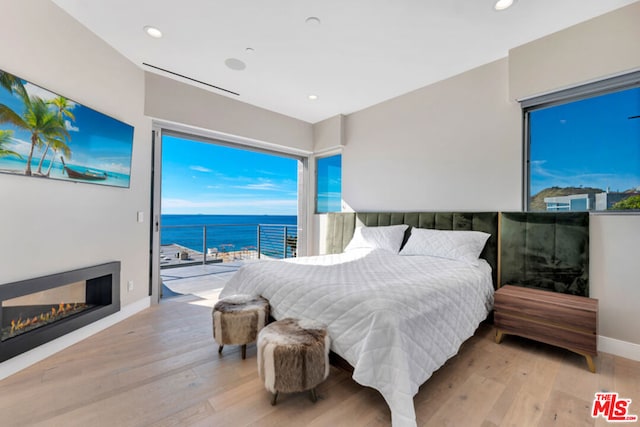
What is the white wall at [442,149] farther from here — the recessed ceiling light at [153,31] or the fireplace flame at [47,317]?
→ the fireplace flame at [47,317]

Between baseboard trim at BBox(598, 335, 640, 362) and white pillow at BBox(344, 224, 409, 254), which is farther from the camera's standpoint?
white pillow at BBox(344, 224, 409, 254)

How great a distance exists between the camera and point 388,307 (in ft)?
5.08

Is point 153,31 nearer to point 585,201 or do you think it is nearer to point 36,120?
point 36,120

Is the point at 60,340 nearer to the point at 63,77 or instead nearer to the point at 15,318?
the point at 15,318

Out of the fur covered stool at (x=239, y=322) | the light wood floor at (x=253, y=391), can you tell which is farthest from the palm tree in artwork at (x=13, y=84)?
the fur covered stool at (x=239, y=322)

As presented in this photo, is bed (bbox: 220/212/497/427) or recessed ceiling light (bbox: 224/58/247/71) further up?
recessed ceiling light (bbox: 224/58/247/71)

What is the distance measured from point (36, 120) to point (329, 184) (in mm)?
3827

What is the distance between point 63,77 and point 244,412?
3.02 meters

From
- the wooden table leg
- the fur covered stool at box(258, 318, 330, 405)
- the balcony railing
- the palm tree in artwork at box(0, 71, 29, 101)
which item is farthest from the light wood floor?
the balcony railing

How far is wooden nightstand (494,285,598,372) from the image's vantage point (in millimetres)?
1990

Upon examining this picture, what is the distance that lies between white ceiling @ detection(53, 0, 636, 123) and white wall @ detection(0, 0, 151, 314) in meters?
0.23

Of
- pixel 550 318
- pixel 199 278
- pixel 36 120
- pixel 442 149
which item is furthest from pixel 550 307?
pixel 199 278

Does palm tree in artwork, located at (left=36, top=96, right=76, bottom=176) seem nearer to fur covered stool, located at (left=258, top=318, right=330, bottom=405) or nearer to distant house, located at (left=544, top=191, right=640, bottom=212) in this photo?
fur covered stool, located at (left=258, top=318, right=330, bottom=405)

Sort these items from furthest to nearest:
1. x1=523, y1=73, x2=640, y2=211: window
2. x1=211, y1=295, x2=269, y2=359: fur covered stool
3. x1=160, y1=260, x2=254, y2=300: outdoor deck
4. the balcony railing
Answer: the balcony railing
x1=160, y1=260, x2=254, y2=300: outdoor deck
x1=523, y1=73, x2=640, y2=211: window
x1=211, y1=295, x2=269, y2=359: fur covered stool
